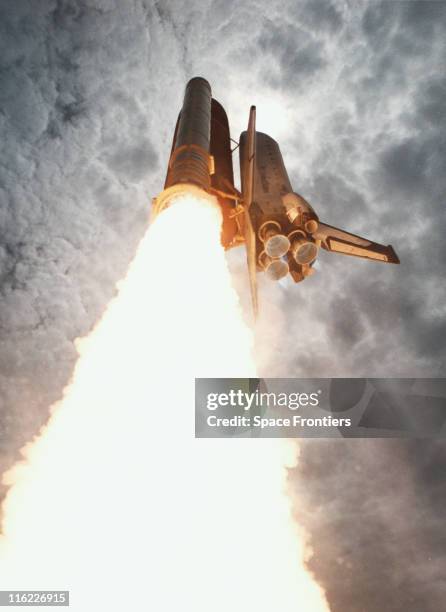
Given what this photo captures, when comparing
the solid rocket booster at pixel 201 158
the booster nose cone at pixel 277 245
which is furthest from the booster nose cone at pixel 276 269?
the solid rocket booster at pixel 201 158

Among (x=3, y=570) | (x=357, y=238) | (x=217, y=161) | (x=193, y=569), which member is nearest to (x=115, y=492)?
(x=193, y=569)

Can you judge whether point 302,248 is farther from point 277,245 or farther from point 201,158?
point 201,158

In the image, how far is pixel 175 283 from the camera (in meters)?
10.7

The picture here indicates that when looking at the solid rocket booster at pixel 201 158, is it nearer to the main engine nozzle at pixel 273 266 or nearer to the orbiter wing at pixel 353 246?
the main engine nozzle at pixel 273 266

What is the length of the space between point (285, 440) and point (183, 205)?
7949mm

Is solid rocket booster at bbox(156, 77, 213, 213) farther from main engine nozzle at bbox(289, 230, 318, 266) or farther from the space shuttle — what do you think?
main engine nozzle at bbox(289, 230, 318, 266)

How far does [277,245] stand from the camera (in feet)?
42.7

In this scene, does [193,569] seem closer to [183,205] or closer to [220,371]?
[220,371]

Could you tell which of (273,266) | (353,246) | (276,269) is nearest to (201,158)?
(273,266)

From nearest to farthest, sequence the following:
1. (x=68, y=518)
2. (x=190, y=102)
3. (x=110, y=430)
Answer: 1. (x=68, y=518)
2. (x=110, y=430)
3. (x=190, y=102)

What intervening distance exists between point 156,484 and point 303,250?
30.6ft

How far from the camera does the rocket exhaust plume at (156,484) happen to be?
7.52 m

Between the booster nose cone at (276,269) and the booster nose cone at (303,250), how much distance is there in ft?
1.76

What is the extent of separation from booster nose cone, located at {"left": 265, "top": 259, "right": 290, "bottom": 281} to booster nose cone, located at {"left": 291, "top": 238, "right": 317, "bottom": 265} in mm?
536
